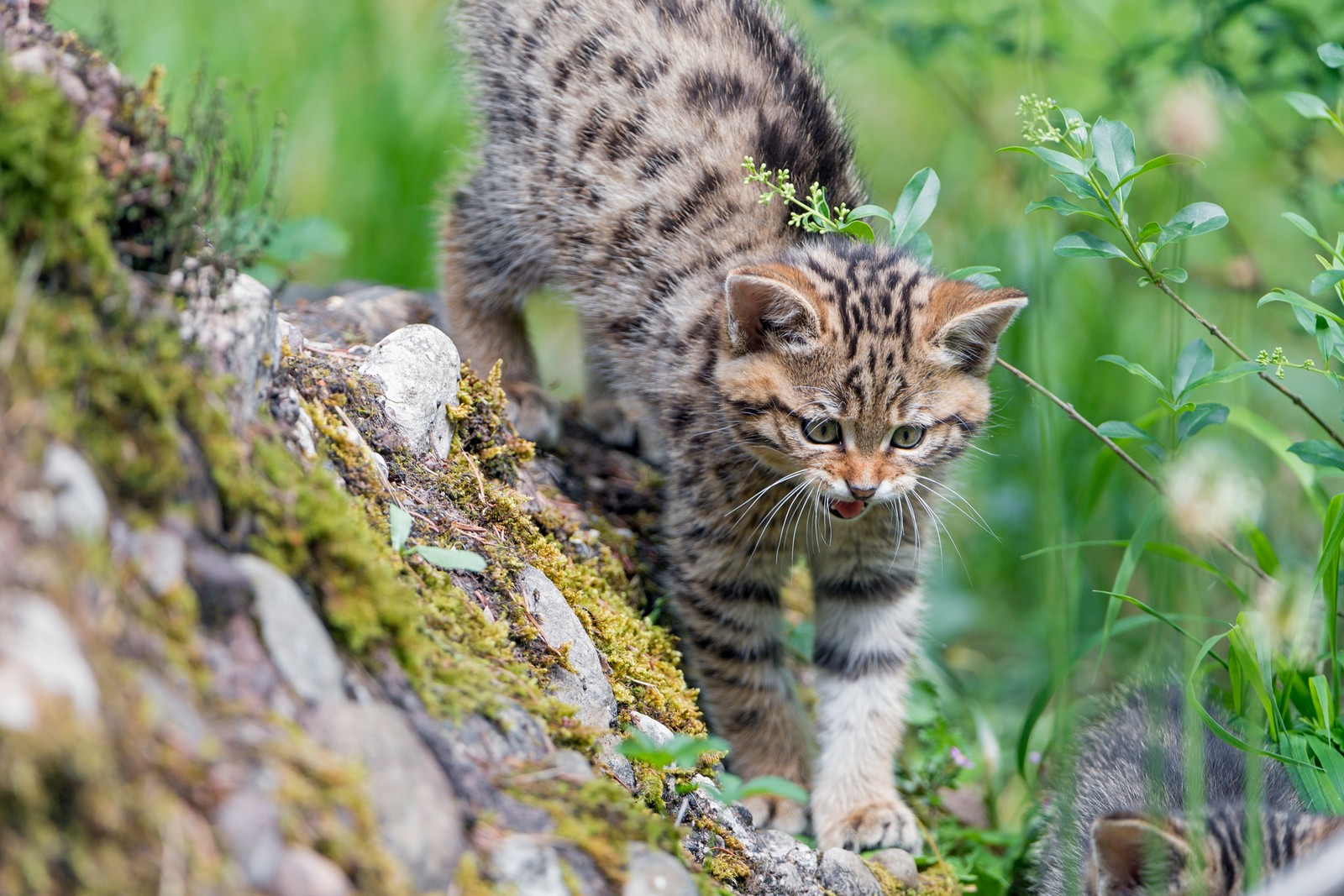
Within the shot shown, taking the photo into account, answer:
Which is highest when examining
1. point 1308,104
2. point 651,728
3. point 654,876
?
point 1308,104

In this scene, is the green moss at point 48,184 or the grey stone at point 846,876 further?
the grey stone at point 846,876

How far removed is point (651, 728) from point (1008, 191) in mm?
4816

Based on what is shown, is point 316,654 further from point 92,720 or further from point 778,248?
point 778,248

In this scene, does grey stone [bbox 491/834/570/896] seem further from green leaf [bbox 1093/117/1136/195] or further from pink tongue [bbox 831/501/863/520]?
green leaf [bbox 1093/117/1136/195]

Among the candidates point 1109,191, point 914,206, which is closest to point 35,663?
point 914,206

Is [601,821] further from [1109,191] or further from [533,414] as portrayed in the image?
[533,414]

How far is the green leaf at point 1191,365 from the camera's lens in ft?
8.25

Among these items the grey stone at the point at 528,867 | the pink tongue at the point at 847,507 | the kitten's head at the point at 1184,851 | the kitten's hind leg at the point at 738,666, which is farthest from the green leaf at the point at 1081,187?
the grey stone at the point at 528,867

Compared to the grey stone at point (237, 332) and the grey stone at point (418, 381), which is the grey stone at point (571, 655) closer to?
the grey stone at point (418, 381)

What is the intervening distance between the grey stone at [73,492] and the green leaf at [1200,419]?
2.15 metres

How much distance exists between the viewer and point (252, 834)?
4.64ft

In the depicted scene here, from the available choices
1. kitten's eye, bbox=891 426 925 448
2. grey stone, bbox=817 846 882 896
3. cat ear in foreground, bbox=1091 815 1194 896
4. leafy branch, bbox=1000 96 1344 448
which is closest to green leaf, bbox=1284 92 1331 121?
leafy branch, bbox=1000 96 1344 448

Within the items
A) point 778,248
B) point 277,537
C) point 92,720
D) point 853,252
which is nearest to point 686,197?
point 778,248

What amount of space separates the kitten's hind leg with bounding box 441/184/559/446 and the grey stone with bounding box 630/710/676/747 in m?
1.58
